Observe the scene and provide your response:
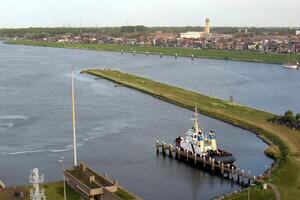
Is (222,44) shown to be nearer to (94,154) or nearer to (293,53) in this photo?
(293,53)

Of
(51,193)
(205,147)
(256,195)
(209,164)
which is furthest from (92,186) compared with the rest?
(205,147)

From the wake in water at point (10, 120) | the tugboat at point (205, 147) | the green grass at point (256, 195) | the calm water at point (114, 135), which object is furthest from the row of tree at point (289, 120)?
the wake in water at point (10, 120)

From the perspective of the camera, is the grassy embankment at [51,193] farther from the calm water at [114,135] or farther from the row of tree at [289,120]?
the row of tree at [289,120]

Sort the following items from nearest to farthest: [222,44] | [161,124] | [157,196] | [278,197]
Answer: [278,197]
[157,196]
[161,124]
[222,44]

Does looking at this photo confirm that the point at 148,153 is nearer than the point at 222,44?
Yes

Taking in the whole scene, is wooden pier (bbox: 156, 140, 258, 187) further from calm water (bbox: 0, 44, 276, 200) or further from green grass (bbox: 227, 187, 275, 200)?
green grass (bbox: 227, 187, 275, 200)

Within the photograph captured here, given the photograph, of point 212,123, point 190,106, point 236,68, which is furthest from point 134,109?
point 236,68

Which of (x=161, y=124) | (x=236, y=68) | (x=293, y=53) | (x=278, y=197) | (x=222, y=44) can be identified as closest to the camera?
(x=278, y=197)
